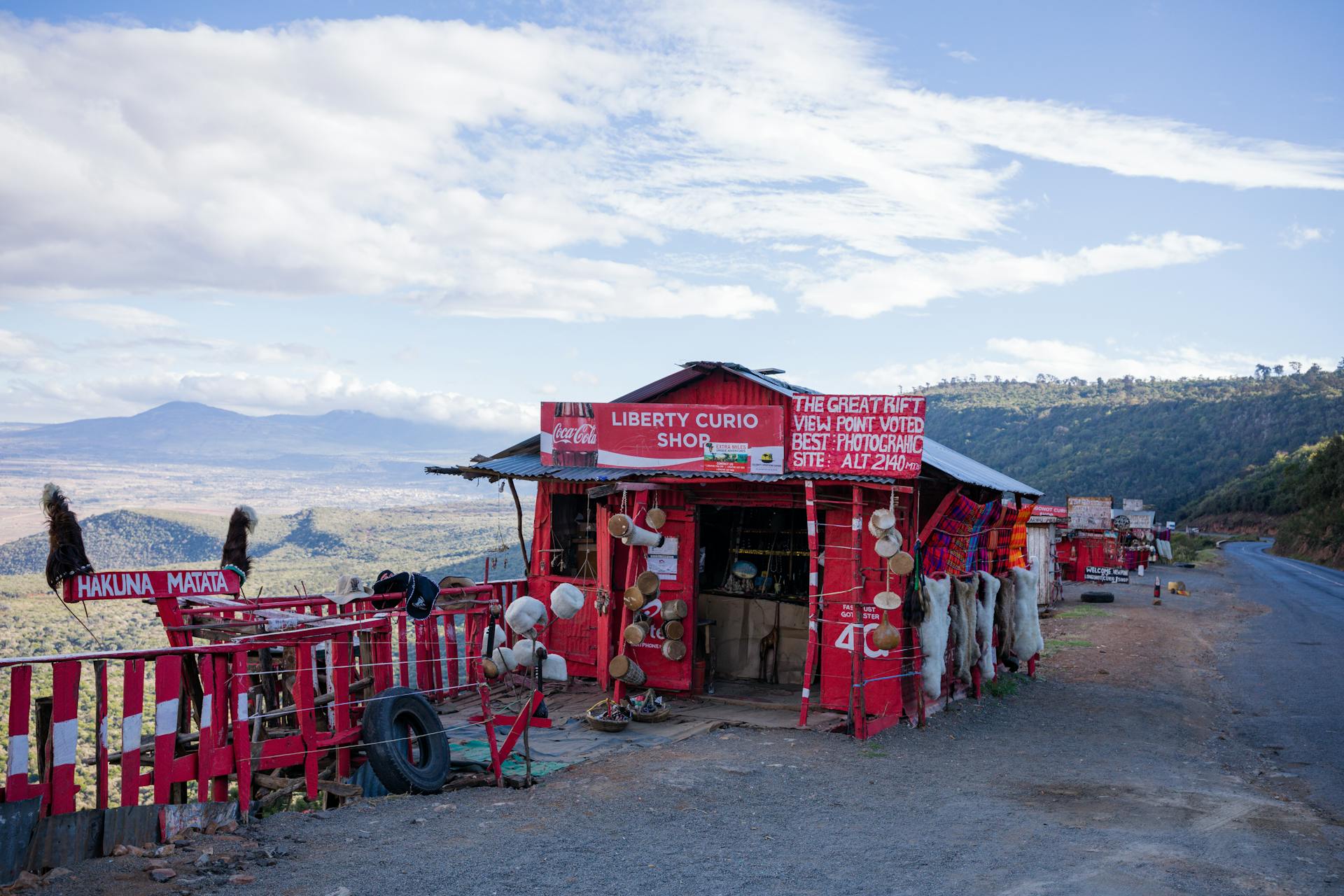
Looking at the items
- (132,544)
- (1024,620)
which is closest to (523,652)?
(1024,620)

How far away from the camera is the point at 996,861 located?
24.0ft

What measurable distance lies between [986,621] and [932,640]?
2.49 meters

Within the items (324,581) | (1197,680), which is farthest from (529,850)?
(324,581)

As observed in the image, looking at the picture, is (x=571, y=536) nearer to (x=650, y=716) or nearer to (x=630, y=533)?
(x=630, y=533)

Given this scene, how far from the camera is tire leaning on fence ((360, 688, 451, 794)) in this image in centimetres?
828

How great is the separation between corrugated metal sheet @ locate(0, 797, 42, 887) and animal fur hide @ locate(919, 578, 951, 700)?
376 inches

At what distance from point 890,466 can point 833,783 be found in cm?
366

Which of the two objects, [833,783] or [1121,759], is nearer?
[833,783]

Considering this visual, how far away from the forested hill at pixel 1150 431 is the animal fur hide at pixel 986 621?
82562 mm

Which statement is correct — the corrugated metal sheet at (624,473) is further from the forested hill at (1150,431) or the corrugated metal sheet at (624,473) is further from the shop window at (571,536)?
the forested hill at (1150,431)

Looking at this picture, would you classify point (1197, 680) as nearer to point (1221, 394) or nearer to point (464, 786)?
point (464, 786)

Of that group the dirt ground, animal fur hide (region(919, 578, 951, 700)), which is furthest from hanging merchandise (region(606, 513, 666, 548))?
animal fur hide (region(919, 578, 951, 700))

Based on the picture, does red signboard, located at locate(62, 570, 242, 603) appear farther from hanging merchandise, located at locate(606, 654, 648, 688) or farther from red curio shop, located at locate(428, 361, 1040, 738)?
hanging merchandise, located at locate(606, 654, 648, 688)

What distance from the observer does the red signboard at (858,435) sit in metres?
11.3
